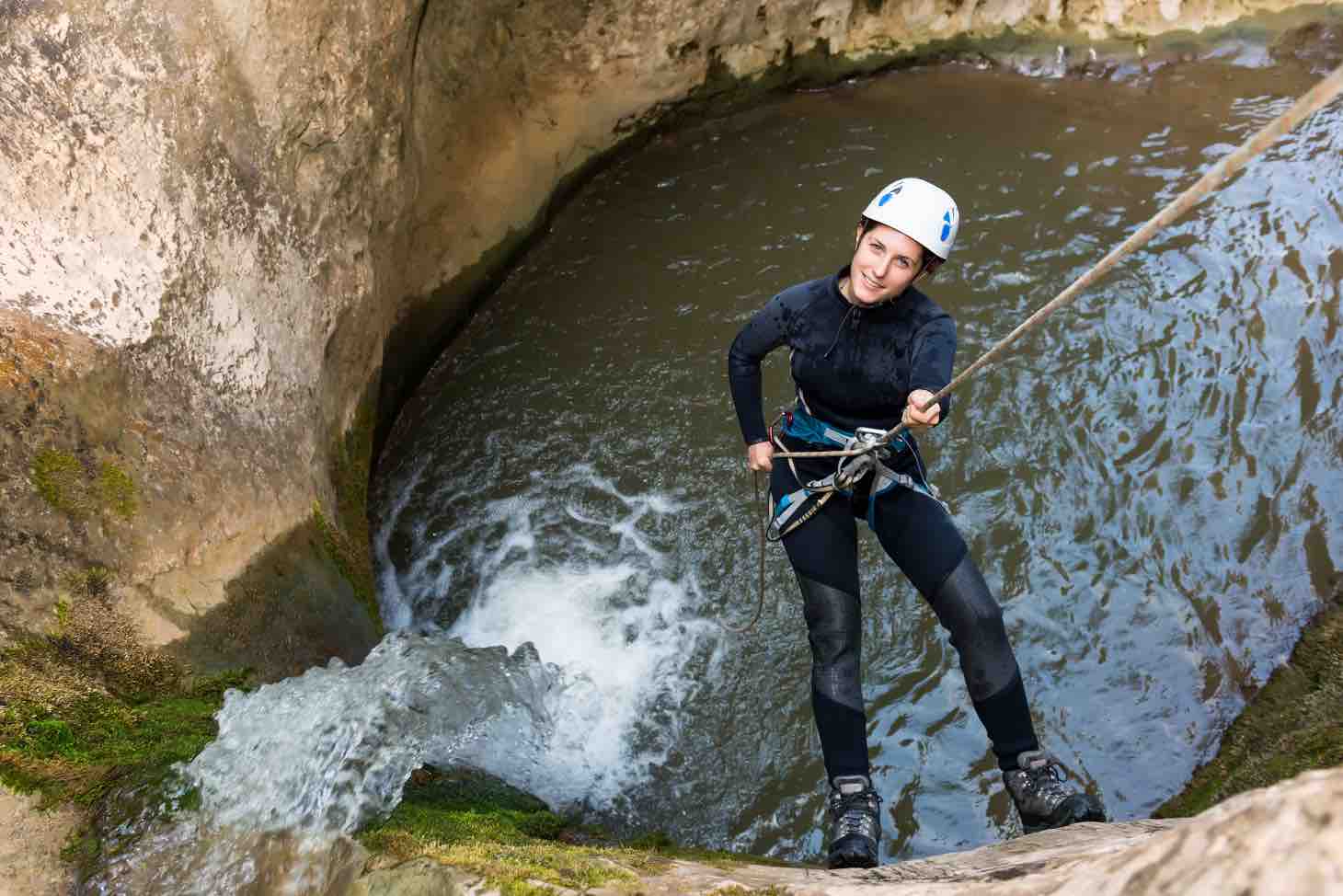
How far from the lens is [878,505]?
14.3 ft

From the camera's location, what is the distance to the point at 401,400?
741cm

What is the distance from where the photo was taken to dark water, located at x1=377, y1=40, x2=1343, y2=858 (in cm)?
540

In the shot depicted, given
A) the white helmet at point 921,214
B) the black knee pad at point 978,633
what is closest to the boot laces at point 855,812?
the black knee pad at point 978,633

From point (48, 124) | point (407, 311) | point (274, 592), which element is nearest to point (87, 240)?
point (48, 124)

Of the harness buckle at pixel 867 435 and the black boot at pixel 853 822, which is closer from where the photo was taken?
the black boot at pixel 853 822

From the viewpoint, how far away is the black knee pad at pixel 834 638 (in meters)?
4.18

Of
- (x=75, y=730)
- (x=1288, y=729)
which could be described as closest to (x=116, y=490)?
(x=75, y=730)

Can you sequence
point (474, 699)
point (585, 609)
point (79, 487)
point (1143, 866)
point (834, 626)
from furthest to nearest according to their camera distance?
point (585, 609)
point (474, 699)
point (79, 487)
point (834, 626)
point (1143, 866)

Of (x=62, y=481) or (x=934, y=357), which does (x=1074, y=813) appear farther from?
(x=62, y=481)

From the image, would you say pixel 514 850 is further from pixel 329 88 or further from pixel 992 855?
pixel 329 88

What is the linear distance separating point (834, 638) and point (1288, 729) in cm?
222

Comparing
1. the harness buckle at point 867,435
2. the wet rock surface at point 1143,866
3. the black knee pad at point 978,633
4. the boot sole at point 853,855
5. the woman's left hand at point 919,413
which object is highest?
the harness buckle at point 867,435

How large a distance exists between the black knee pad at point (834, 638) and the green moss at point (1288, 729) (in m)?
1.58

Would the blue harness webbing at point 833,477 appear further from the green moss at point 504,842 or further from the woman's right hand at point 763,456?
the green moss at point 504,842
